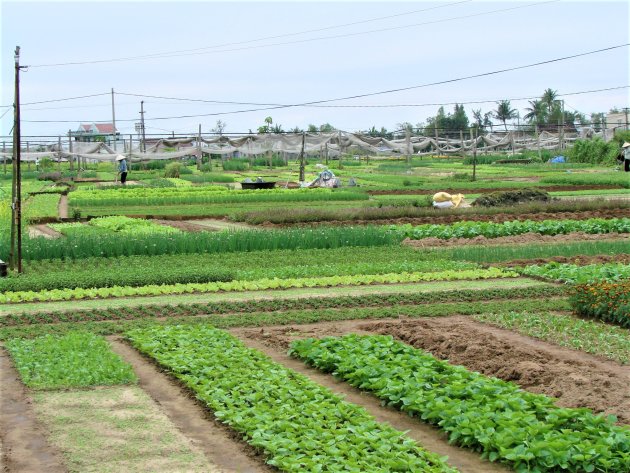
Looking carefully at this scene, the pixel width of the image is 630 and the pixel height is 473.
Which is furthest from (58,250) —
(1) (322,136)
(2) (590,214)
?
(1) (322,136)

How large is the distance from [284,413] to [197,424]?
88 cm

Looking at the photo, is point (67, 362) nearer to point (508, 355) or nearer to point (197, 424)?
point (197, 424)

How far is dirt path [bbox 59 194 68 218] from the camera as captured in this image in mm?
32719

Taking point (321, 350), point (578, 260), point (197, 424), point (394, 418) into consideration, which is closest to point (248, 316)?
point (321, 350)

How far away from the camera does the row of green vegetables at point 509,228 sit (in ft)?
83.9

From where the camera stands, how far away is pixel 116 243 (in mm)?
21734

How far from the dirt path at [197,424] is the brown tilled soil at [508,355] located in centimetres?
203

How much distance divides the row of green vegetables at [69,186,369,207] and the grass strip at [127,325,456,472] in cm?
2443

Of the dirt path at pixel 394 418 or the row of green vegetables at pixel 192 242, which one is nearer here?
the dirt path at pixel 394 418

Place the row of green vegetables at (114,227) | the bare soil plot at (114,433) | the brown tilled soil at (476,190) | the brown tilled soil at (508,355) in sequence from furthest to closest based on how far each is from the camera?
1. the brown tilled soil at (476,190)
2. the row of green vegetables at (114,227)
3. the brown tilled soil at (508,355)
4. the bare soil plot at (114,433)

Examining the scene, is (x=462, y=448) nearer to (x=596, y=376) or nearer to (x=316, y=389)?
(x=316, y=389)

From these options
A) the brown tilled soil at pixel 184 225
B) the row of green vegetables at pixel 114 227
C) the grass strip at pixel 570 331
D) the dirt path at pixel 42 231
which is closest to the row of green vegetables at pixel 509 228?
the brown tilled soil at pixel 184 225

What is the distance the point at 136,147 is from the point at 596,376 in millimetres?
59885

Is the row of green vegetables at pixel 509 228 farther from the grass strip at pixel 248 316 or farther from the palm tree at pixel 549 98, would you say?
the palm tree at pixel 549 98
